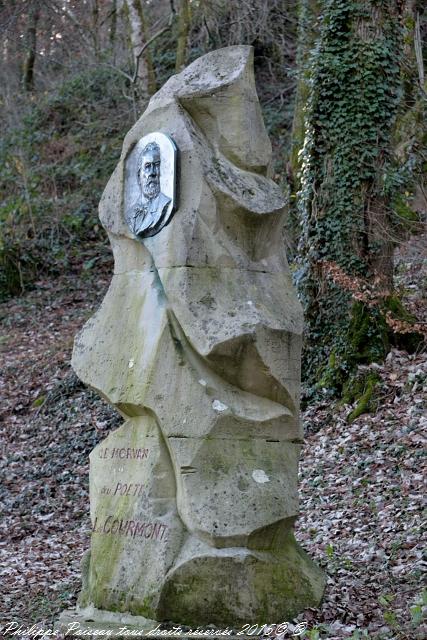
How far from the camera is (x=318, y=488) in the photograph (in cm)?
1113

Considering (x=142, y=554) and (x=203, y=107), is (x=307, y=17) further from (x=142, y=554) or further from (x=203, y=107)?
(x=142, y=554)

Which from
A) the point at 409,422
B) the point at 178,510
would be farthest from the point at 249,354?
the point at 409,422

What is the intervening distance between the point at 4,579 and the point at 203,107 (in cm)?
507

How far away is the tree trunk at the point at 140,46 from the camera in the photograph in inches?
785

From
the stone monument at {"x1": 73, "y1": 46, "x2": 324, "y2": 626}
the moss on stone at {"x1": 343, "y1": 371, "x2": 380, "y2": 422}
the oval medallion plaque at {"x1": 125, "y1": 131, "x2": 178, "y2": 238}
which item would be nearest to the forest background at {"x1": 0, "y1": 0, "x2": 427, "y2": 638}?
the moss on stone at {"x1": 343, "y1": 371, "x2": 380, "y2": 422}

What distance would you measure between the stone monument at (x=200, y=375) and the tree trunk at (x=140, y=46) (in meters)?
12.5

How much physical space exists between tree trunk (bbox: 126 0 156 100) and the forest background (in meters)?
0.03

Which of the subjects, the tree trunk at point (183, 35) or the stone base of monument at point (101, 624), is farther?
the tree trunk at point (183, 35)

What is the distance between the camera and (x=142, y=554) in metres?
6.85

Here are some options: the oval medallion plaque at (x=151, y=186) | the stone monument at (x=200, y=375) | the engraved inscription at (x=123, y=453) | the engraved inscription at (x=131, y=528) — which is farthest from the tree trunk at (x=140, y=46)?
the engraved inscription at (x=131, y=528)

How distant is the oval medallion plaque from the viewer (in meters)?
7.14

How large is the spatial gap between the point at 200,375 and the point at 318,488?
4663 millimetres

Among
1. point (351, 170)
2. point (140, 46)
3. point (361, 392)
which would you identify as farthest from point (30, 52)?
point (361, 392)

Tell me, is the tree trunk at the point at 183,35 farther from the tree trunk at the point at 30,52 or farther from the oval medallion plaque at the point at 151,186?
the oval medallion plaque at the point at 151,186
